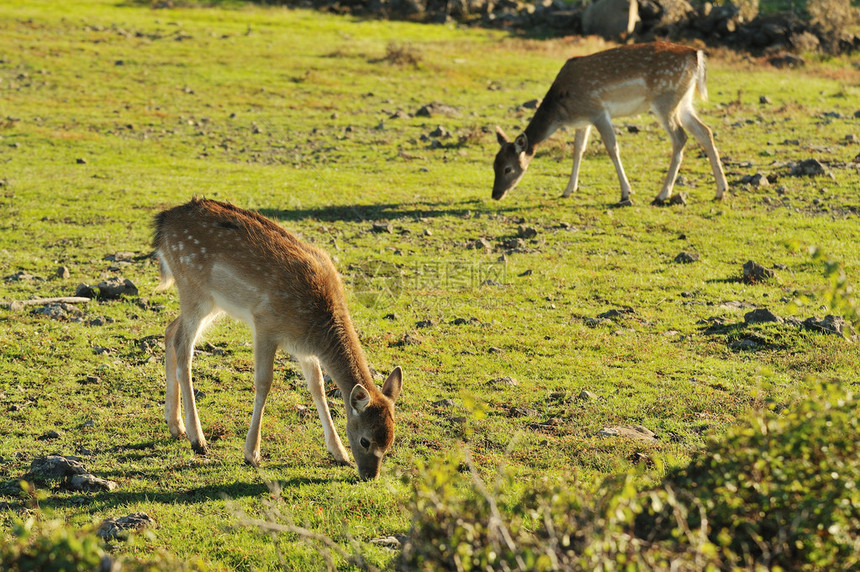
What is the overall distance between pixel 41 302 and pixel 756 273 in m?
10.7

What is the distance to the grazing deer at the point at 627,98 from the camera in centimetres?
1684

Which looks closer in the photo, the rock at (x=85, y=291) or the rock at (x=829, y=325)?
the rock at (x=829, y=325)

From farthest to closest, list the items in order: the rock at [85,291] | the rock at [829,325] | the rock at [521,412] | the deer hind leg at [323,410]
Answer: the rock at [85,291], the rock at [829,325], the rock at [521,412], the deer hind leg at [323,410]

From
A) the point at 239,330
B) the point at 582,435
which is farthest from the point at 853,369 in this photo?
the point at 239,330

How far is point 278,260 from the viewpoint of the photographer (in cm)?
804

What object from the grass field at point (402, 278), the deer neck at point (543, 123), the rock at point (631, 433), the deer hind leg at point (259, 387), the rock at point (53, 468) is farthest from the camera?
the deer neck at point (543, 123)

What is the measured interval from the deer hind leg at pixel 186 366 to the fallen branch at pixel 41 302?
390 centimetres

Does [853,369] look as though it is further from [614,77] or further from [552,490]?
[614,77]

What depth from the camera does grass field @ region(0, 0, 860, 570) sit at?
772cm

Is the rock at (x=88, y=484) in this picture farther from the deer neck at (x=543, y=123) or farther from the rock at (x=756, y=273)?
Answer: the deer neck at (x=543, y=123)

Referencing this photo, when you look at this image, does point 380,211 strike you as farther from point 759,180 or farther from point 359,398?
point 359,398

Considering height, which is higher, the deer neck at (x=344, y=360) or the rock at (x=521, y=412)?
the deer neck at (x=344, y=360)

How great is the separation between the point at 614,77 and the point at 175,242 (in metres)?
11.2

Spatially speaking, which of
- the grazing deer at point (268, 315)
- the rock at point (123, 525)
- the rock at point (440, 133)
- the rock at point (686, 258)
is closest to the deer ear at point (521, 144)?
the rock at point (686, 258)
